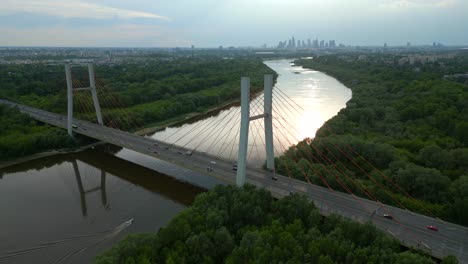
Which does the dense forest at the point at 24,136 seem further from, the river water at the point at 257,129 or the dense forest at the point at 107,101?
the river water at the point at 257,129

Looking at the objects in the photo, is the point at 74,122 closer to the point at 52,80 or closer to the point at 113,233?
the point at 113,233

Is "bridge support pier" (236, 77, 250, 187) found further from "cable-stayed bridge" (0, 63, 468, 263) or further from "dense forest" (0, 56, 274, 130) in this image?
"dense forest" (0, 56, 274, 130)

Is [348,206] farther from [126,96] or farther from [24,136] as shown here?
[126,96]

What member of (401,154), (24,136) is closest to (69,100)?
(24,136)

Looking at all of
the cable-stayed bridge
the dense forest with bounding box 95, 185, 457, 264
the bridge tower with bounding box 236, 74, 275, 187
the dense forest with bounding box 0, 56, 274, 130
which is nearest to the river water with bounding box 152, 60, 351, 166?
the cable-stayed bridge

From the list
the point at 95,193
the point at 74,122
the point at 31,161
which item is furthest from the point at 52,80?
the point at 95,193

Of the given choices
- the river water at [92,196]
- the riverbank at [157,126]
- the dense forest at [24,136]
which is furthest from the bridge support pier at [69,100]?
the river water at [92,196]
